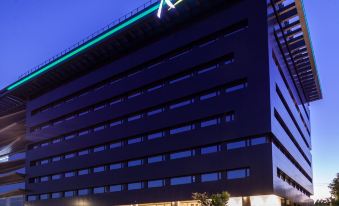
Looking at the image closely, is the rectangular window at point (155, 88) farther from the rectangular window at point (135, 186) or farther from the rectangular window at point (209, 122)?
the rectangular window at point (135, 186)

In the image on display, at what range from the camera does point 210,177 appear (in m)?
45.4

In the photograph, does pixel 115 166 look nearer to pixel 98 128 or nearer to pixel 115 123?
pixel 115 123

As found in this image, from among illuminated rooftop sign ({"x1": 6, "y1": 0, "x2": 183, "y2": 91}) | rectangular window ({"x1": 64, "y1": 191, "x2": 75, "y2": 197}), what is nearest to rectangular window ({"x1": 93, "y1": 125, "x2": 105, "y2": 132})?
rectangular window ({"x1": 64, "y1": 191, "x2": 75, "y2": 197})

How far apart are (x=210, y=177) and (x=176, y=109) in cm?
1021

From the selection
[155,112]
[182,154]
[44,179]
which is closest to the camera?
[182,154]

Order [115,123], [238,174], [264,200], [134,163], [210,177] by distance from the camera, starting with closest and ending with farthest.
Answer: [264,200] < [238,174] < [210,177] < [134,163] < [115,123]

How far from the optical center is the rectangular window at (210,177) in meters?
44.9

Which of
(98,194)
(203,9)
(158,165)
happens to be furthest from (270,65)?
(98,194)

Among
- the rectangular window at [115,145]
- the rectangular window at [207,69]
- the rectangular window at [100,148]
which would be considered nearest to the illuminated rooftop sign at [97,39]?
the rectangular window at [207,69]

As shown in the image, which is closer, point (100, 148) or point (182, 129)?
point (182, 129)

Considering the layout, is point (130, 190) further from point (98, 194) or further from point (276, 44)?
point (276, 44)

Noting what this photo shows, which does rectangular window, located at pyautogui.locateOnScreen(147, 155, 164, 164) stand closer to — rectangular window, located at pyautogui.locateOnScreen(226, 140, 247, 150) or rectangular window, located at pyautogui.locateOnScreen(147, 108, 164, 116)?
rectangular window, located at pyautogui.locateOnScreen(147, 108, 164, 116)

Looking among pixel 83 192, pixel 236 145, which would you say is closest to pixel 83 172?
pixel 83 192

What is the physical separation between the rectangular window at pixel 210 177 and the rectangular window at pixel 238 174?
138cm
